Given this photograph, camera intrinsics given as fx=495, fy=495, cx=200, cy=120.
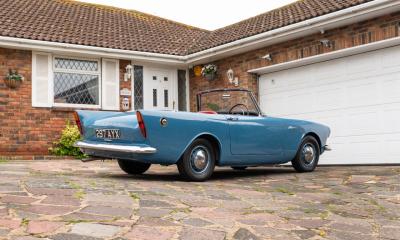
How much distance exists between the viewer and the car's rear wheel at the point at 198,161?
Result: 6.19 metres

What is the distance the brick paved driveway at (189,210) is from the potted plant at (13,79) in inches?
257

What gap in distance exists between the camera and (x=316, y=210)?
4730 millimetres

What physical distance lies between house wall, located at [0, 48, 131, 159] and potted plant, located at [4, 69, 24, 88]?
103 millimetres

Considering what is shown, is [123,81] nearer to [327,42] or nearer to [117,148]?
[327,42]

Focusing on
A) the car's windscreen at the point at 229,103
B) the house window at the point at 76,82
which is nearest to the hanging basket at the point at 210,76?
the house window at the point at 76,82

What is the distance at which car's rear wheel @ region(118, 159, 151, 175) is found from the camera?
7.23 meters

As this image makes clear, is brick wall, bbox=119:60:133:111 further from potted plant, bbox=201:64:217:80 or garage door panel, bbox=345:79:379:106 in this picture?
garage door panel, bbox=345:79:379:106

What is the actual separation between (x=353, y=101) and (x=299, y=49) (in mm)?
1780

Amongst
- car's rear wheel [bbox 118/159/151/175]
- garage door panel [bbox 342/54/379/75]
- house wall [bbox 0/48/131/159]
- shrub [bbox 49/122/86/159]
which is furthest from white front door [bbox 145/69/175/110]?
car's rear wheel [bbox 118/159/151/175]

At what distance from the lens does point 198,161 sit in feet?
20.8

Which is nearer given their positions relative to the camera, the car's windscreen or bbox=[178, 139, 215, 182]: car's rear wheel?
bbox=[178, 139, 215, 182]: car's rear wheel

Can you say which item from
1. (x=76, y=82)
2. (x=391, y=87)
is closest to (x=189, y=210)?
(x=391, y=87)

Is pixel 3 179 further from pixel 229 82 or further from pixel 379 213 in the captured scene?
pixel 229 82

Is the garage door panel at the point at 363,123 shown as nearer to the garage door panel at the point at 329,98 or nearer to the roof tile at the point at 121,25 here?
the garage door panel at the point at 329,98
